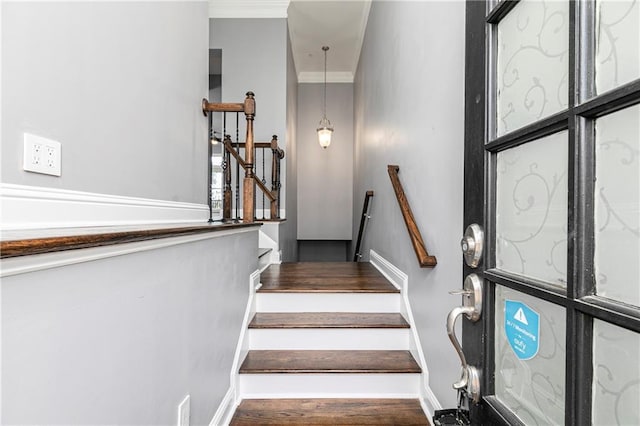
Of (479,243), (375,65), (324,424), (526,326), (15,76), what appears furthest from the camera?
(375,65)

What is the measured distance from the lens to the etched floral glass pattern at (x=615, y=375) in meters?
0.45

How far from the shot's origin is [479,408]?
0.76 m

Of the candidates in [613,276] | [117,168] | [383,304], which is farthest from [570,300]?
[383,304]

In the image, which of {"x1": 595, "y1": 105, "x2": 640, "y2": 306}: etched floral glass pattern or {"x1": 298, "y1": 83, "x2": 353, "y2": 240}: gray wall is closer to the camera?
{"x1": 595, "y1": 105, "x2": 640, "y2": 306}: etched floral glass pattern

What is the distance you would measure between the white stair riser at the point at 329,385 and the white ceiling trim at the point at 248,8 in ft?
14.1

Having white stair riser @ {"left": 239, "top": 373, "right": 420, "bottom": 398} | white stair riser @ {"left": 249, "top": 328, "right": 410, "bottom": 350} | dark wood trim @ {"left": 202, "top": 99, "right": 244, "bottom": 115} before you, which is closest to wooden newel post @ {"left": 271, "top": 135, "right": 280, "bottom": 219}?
dark wood trim @ {"left": 202, "top": 99, "right": 244, "bottom": 115}

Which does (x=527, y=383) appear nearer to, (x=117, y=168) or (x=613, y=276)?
(x=613, y=276)

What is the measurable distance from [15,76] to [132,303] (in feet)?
2.07

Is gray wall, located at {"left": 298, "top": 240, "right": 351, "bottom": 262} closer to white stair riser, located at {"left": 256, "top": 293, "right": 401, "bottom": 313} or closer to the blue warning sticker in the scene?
white stair riser, located at {"left": 256, "top": 293, "right": 401, "bottom": 313}

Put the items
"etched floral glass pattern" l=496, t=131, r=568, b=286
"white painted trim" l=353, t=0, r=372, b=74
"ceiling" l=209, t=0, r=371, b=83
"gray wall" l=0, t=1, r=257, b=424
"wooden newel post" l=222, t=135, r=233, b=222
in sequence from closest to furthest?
"etched floral glass pattern" l=496, t=131, r=568, b=286 < "gray wall" l=0, t=1, r=257, b=424 < "wooden newel post" l=222, t=135, r=233, b=222 < "white painted trim" l=353, t=0, r=372, b=74 < "ceiling" l=209, t=0, r=371, b=83

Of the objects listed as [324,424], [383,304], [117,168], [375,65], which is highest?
[375,65]

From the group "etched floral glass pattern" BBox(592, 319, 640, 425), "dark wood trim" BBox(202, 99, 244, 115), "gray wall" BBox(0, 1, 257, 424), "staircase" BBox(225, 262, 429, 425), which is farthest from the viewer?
"dark wood trim" BBox(202, 99, 244, 115)

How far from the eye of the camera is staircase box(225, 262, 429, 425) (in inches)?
73.9

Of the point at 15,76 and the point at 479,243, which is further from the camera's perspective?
the point at 15,76
